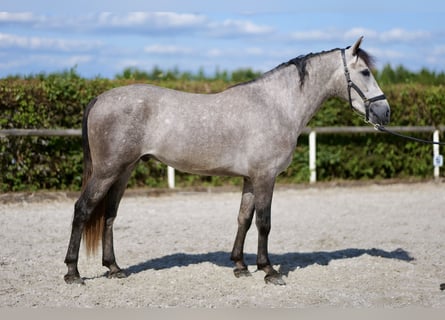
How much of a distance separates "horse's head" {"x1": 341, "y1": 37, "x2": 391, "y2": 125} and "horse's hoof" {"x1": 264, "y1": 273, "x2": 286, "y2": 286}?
171cm

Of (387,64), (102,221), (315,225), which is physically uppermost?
(387,64)

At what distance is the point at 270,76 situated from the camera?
20.1 ft

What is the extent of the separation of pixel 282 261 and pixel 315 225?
2195 millimetres

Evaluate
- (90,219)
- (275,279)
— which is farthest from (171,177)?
(275,279)

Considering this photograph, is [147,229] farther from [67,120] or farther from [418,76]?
[418,76]

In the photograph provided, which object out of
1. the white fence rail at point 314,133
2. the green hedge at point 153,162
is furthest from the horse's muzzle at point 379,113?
the green hedge at point 153,162

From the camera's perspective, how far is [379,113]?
6008 mm

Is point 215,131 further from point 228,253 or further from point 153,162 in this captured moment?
point 153,162

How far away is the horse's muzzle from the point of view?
6008mm

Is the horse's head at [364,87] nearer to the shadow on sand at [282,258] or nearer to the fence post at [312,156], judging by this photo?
the shadow on sand at [282,258]

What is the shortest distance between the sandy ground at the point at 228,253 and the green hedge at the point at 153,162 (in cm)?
62

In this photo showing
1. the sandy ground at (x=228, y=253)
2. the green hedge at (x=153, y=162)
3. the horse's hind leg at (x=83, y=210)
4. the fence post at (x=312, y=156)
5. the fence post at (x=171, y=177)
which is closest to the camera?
the sandy ground at (x=228, y=253)

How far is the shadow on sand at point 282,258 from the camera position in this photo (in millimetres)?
6582

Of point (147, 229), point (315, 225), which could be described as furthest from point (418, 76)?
point (147, 229)
